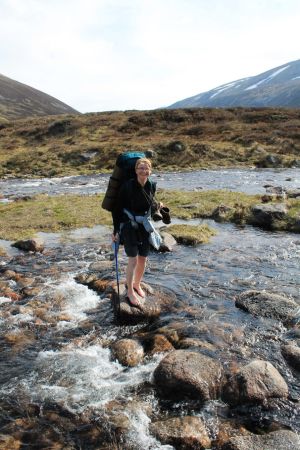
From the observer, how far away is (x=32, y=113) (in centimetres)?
17512

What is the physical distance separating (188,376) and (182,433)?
125 cm

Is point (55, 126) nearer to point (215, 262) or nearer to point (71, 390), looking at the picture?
point (215, 262)

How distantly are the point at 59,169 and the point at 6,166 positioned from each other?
930 centimetres

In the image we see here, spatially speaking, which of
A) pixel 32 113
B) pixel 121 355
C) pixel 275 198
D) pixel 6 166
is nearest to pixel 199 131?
pixel 6 166

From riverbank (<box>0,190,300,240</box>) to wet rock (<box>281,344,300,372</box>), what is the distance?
38.4 ft

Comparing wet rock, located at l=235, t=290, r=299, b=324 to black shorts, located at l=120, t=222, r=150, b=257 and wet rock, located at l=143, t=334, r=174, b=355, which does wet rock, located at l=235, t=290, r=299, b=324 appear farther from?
black shorts, located at l=120, t=222, r=150, b=257

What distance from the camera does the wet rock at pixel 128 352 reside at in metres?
8.86

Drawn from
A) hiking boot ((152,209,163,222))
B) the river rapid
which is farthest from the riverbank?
hiking boot ((152,209,163,222))

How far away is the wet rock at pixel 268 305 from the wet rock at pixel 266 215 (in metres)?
9.63

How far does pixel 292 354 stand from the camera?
346 inches

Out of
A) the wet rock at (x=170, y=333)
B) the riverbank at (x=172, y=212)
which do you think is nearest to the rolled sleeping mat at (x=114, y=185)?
the wet rock at (x=170, y=333)

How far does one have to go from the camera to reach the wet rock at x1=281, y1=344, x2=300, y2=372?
8.60 m

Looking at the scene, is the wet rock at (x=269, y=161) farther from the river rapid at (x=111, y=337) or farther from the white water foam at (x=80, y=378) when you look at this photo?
the white water foam at (x=80, y=378)

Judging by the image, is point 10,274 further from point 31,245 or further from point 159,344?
point 159,344
